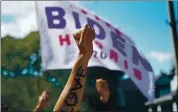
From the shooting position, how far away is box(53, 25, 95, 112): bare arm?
2.78m

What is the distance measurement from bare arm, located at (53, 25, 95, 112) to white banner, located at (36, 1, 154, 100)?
22.3 feet

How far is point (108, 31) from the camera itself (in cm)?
1070

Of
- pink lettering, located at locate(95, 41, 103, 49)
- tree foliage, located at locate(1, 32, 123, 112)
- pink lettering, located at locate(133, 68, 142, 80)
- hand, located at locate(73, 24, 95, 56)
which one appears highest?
hand, located at locate(73, 24, 95, 56)

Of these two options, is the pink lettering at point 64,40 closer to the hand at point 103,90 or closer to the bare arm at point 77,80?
the hand at point 103,90

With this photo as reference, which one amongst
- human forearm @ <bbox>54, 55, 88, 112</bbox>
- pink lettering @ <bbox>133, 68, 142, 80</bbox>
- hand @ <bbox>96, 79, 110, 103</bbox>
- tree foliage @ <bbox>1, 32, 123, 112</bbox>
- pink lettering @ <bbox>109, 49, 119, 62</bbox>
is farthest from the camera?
tree foliage @ <bbox>1, 32, 123, 112</bbox>

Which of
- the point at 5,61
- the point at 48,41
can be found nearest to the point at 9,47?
the point at 5,61

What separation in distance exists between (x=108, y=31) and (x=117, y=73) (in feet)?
88.6

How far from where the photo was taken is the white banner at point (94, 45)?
1002 cm

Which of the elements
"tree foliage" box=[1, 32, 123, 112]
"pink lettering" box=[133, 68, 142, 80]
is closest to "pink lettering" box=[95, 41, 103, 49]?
"pink lettering" box=[133, 68, 142, 80]

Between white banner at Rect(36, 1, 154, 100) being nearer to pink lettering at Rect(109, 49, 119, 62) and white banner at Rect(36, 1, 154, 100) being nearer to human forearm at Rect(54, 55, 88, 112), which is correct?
pink lettering at Rect(109, 49, 119, 62)

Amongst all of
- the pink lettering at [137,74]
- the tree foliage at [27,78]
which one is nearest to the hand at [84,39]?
the pink lettering at [137,74]

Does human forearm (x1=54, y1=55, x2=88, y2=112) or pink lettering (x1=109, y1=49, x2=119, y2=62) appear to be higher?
human forearm (x1=54, y1=55, x2=88, y2=112)

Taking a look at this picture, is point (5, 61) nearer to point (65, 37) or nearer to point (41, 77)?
point (41, 77)

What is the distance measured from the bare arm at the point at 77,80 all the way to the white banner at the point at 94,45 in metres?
6.81
